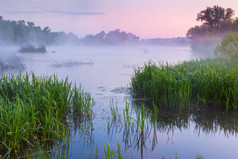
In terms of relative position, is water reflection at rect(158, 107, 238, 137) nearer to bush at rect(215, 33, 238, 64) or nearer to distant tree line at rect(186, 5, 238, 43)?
bush at rect(215, 33, 238, 64)

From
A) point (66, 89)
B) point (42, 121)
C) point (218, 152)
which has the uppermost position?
point (66, 89)

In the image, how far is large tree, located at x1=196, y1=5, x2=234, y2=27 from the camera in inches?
1622

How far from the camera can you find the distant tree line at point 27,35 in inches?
2154

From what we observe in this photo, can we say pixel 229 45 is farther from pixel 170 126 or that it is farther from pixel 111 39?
pixel 111 39

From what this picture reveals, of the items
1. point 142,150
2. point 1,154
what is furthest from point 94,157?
point 1,154

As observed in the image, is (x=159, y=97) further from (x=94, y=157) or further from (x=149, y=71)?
(x=94, y=157)

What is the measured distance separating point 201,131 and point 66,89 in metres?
3.72

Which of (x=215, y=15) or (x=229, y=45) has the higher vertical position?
(x=215, y=15)

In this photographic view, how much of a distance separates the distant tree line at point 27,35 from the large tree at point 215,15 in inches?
1445

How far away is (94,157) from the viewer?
4.12 metres

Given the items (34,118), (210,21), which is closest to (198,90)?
(34,118)

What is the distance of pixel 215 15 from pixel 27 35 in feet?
158

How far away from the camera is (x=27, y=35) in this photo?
208ft

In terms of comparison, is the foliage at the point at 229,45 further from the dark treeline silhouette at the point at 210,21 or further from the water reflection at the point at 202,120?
the dark treeline silhouette at the point at 210,21
